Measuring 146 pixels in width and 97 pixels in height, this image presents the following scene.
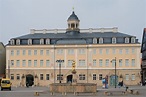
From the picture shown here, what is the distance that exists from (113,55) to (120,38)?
369 cm

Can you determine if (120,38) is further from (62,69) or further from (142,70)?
(62,69)

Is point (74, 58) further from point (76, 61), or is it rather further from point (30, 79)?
point (30, 79)

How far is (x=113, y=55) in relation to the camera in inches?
2741

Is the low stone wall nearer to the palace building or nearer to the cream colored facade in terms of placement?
the palace building

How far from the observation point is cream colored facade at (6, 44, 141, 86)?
6944 cm

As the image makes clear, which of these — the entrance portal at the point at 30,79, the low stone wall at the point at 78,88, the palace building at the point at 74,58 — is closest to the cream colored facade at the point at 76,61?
the palace building at the point at 74,58

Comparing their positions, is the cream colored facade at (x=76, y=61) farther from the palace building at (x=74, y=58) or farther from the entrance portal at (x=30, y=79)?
the entrance portal at (x=30, y=79)

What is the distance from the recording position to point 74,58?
7044 cm

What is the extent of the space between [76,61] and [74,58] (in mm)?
696

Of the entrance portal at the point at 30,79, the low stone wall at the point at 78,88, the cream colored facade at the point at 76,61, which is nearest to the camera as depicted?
the low stone wall at the point at 78,88

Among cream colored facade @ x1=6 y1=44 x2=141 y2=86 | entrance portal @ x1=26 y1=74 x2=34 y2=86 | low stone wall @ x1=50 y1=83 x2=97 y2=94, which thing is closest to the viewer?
low stone wall @ x1=50 y1=83 x2=97 y2=94

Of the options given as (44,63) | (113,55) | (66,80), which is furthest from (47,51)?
(113,55)

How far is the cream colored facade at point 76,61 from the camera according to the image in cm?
6944

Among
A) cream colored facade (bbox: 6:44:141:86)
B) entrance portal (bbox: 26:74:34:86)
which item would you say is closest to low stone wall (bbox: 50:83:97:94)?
cream colored facade (bbox: 6:44:141:86)
